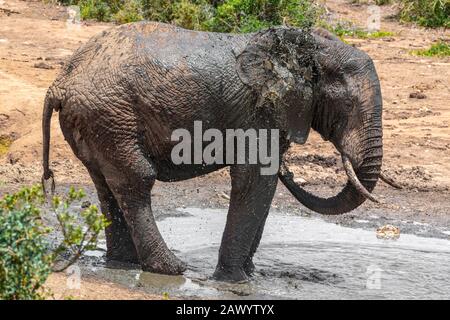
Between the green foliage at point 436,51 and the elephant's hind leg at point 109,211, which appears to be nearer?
the elephant's hind leg at point 109,211

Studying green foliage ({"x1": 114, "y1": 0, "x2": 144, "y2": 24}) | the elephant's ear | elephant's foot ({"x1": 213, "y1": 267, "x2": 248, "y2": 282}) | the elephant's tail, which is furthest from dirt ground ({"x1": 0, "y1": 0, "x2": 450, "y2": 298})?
the elephant's ear

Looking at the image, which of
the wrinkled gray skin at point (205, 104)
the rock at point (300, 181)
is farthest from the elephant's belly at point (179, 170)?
the rock at point (300, 181)

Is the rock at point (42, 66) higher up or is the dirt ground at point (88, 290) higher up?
the rock at point (42, 66)

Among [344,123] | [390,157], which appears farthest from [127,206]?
[390,157]

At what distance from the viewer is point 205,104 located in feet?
24.6

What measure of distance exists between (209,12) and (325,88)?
9.35 meters

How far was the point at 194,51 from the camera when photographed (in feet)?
24.9

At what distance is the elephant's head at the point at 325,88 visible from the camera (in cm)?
759

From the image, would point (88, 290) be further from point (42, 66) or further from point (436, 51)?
point (436, 51)

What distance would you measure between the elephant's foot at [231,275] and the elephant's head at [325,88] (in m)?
1.01

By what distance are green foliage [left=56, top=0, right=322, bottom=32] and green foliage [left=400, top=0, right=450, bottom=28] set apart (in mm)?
2375

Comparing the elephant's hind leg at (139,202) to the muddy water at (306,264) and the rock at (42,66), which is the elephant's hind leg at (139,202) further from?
the rock at (42,66)

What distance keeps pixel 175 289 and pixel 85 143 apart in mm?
1250
